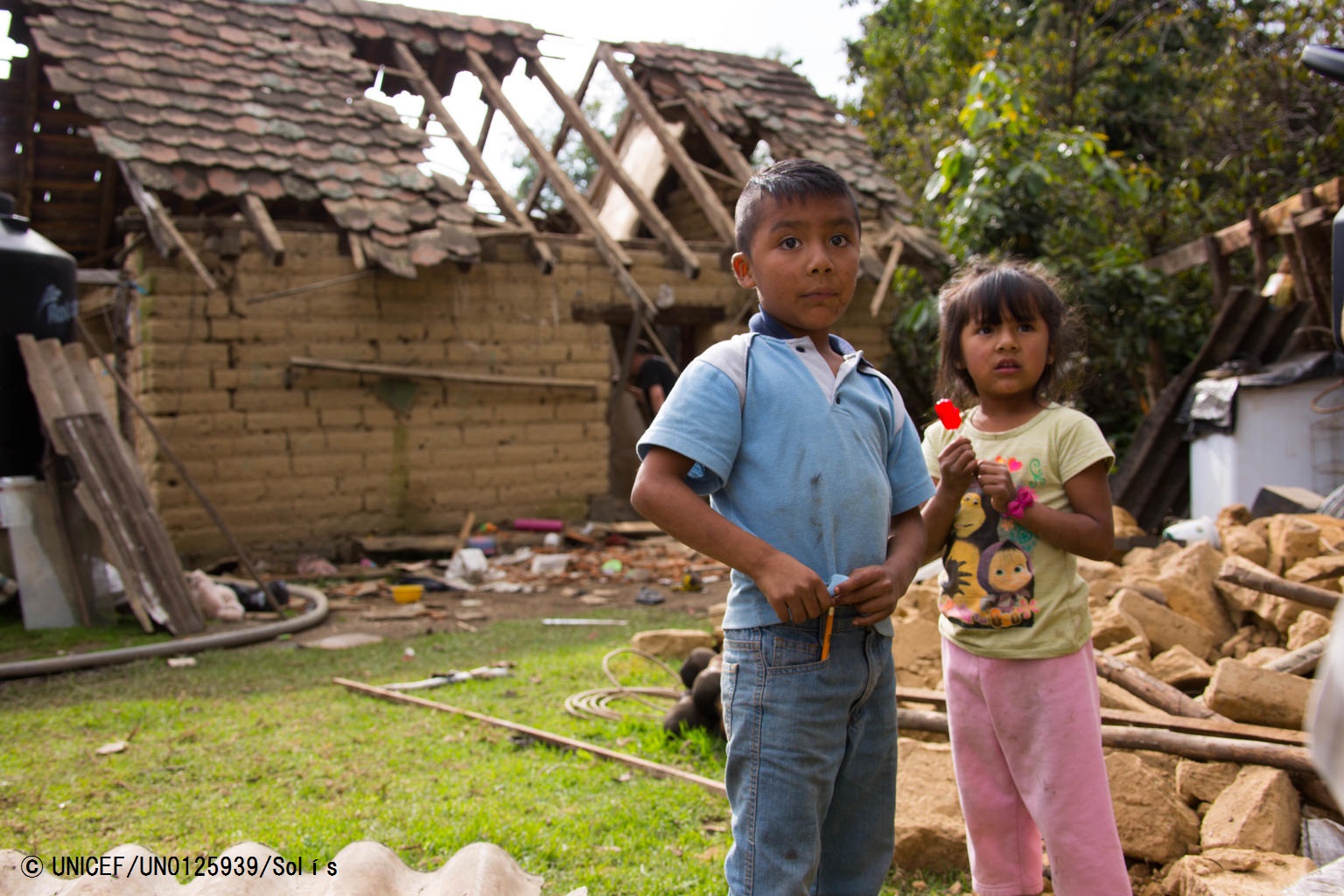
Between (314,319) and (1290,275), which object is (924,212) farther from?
(314,319)

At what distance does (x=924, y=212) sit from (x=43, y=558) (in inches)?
433

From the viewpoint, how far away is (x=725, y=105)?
448 inches

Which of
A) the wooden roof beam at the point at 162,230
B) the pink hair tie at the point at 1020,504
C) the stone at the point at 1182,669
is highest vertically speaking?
the wooden roof beam at the point at 162,230

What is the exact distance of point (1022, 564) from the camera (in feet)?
7.07

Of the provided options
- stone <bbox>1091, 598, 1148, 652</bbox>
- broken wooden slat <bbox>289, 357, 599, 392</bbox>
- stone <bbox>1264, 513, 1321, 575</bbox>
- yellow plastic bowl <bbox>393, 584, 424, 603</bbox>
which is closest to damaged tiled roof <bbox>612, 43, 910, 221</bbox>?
broken wooden slat <bbox>289, 357, 599, 392</bbox>

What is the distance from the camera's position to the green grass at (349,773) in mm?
2924

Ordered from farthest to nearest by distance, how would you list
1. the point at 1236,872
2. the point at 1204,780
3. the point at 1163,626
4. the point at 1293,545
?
the point at 1293,545 < the point at 1163,626 < the point at 1204,780 < the point at 1236,872

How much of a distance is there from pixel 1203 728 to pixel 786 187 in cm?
A: 211

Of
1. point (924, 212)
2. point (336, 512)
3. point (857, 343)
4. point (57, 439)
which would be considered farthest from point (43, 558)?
point (924, 212)

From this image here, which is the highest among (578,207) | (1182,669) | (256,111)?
(256,111)

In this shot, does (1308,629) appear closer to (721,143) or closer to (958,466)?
(958,466)

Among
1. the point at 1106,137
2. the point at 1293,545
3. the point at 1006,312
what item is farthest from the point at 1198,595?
the point at 1106,137

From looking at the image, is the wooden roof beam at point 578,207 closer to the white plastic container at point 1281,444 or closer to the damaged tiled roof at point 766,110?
the damaged tiled roof at point 766,110

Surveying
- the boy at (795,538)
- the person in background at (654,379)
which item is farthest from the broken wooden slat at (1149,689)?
the person in background at (654,379)
